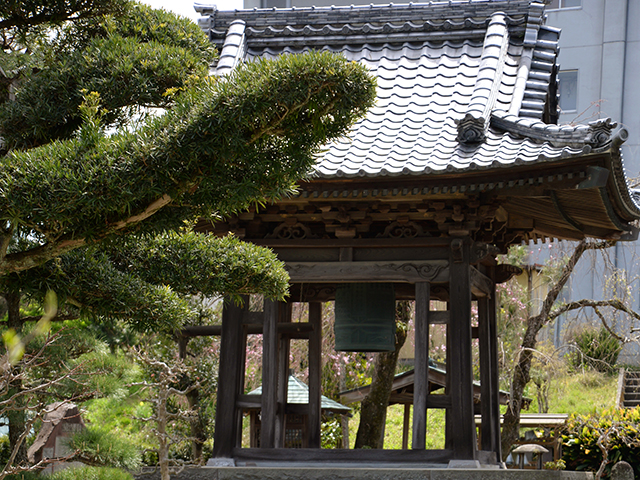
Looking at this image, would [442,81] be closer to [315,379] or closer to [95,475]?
[315,379]

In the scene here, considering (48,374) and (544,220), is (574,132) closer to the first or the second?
(544,220)

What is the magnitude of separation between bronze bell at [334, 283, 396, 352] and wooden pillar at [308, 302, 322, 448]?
74 centimetres

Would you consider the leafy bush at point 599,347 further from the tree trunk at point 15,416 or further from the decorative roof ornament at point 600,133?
the tree trunk at point 15,416

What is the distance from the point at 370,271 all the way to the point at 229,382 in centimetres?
172

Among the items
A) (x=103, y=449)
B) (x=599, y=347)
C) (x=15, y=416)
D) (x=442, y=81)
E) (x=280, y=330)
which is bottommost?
(x=103, y=449)

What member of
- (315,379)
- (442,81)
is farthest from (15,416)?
(442,81)

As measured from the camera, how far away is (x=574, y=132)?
231 inches

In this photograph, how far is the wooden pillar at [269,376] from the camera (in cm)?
686

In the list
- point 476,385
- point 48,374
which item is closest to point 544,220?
point 476,385

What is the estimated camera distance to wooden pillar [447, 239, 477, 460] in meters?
6.45

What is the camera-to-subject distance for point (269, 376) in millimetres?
6961

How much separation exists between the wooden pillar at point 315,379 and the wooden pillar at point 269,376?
2.32 ft

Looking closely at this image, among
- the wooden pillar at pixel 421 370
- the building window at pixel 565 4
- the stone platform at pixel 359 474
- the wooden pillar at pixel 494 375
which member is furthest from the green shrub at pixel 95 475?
the building window at pixel 565 4

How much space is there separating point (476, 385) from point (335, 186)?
5.31 meters
